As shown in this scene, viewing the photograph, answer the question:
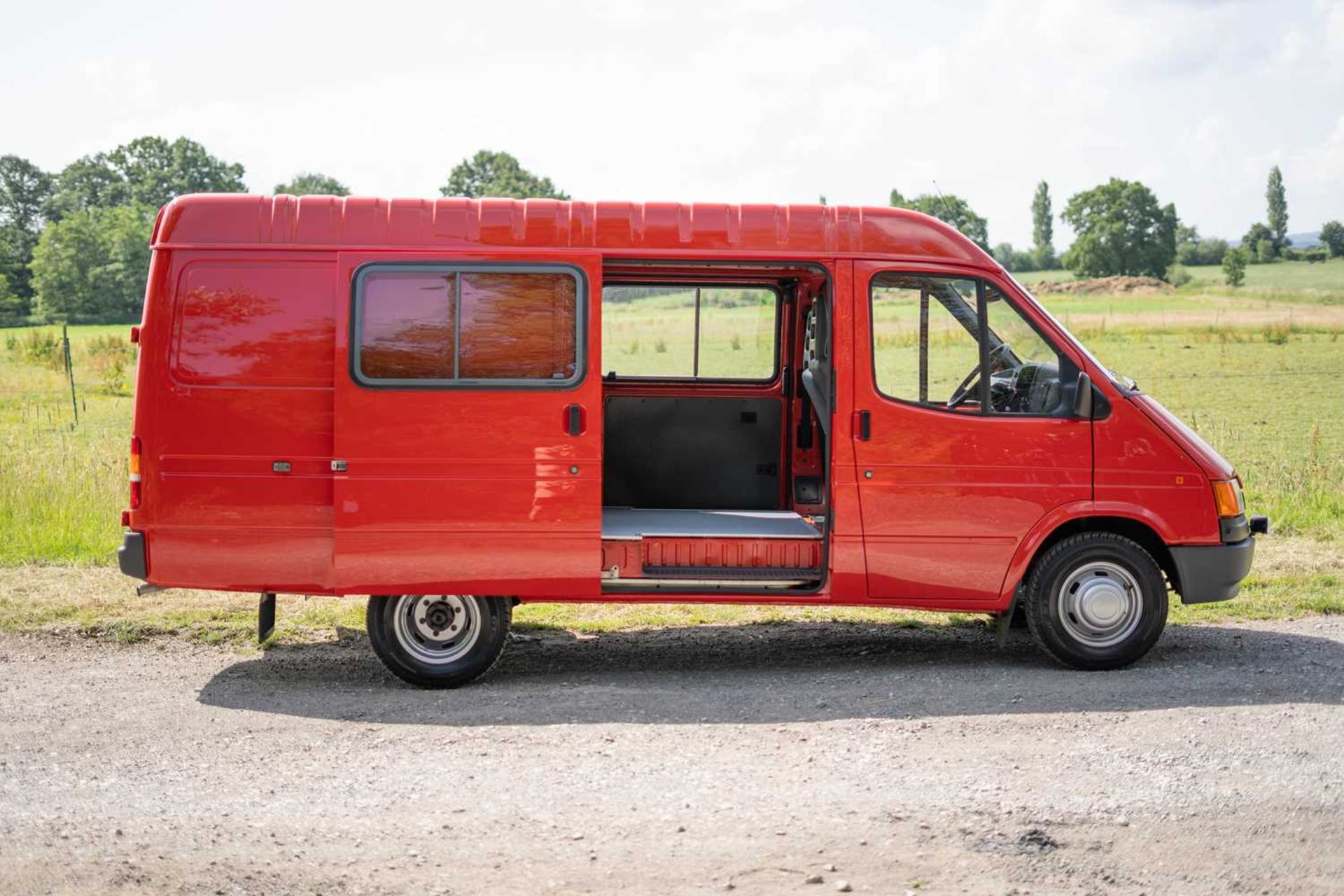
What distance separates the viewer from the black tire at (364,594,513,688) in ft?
25.5

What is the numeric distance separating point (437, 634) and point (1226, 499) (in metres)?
Result: 4.45

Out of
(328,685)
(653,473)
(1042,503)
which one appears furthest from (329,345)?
(1042,503)

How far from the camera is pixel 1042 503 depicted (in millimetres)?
7730

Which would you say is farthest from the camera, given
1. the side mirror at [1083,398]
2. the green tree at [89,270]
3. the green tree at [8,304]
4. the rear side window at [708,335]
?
the green tree at [8,304]

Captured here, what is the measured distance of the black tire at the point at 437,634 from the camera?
25.5 feet

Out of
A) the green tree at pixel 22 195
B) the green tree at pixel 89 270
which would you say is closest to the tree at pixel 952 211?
the green tree at pixel 89 270

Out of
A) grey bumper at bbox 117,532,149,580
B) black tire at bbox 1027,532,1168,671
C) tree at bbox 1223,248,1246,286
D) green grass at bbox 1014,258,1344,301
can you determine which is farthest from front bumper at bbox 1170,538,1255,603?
tree at bbox 1223,248,1246,286

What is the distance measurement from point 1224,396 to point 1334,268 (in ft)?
183

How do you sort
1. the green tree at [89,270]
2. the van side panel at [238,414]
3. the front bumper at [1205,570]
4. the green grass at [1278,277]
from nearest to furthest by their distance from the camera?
the van side panel at [238,414] → the front bumper at [1205,570] → the green grass at [1278,277] → the green tree at [89,270]

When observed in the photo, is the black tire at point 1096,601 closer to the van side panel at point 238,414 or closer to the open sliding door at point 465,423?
the open sliding door at point 465,423

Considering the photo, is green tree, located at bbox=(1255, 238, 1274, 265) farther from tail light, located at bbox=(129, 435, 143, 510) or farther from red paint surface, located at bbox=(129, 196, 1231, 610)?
tail light, located at bbox=(129, 435, 143, 510)

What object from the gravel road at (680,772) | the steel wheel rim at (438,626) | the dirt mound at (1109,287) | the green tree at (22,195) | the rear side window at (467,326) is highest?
the green tree at (22,195)

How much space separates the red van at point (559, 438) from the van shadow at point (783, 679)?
361 mm

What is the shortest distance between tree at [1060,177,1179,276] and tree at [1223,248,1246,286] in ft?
35.7
